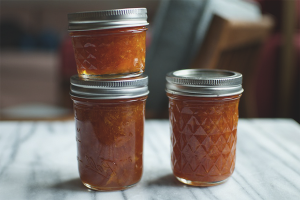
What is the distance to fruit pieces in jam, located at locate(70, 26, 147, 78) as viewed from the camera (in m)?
0.60

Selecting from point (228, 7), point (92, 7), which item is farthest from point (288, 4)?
point (92, 7)

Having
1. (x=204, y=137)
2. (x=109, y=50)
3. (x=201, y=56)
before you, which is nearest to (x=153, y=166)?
(x=204, y=137)

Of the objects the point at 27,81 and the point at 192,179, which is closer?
the point at 192,179

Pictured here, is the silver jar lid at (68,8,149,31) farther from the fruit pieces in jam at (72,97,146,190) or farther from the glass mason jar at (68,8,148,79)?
the fruit pieces in jam at (72,97,146,190)

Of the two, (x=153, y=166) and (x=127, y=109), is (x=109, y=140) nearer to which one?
(x=127, y=109)

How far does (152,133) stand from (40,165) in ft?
0.99

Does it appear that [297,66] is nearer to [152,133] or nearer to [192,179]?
[152,133]


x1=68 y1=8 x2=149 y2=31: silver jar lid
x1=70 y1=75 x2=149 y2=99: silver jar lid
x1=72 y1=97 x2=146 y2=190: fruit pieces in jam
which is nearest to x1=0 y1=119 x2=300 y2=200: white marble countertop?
x1=72 y1=97 x2=146 y2=190: fruit pieces in jam

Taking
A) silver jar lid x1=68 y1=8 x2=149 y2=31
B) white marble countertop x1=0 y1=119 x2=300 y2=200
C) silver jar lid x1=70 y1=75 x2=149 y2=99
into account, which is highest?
silver jar lid x1=68 y1=8 x2=149 y2=31

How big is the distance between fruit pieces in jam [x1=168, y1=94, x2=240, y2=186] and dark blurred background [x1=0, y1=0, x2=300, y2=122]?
1.47 feet

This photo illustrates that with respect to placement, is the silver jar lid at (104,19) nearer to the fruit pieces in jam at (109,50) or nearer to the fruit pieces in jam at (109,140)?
the fruit pieces in jam at (109,50)

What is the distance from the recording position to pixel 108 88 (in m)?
0.59

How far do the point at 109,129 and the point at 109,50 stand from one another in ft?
0.41

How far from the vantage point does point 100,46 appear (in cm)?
60
